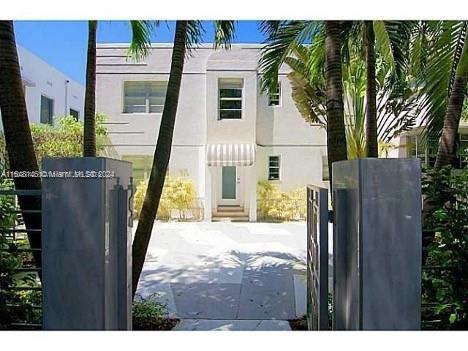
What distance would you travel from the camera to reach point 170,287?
822 cm

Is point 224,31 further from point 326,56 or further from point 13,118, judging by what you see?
point 13,118

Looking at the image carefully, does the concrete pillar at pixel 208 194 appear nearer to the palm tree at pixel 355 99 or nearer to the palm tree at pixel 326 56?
the palm tree at pixel 355 99

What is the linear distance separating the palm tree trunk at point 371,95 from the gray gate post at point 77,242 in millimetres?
4865

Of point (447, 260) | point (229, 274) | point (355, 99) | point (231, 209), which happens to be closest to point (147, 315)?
point (229, 274)

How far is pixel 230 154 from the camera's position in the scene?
15594mm

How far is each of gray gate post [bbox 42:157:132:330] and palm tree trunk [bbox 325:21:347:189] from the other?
2.91 m

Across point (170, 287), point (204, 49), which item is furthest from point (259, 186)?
point (170, 287)

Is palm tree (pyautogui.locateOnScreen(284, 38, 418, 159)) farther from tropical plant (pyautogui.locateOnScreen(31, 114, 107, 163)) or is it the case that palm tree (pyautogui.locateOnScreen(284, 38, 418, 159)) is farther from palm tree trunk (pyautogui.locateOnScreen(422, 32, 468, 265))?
tropical plant (pyautogui.locateOnScreen(31, 114, 107, 163))

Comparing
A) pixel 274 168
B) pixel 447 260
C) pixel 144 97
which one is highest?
pixel 144 97

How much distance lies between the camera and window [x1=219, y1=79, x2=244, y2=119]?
52.6 ft

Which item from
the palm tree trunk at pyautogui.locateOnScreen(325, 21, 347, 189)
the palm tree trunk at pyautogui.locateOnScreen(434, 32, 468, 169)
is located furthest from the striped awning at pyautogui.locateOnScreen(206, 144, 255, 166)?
the palm tree trunk at pyautogui.locateOnScreen(434, 32, 468, 169)

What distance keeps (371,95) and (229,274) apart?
14.8ft

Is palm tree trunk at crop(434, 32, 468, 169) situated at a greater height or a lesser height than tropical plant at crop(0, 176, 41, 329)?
greater

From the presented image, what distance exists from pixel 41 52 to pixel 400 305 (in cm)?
917
